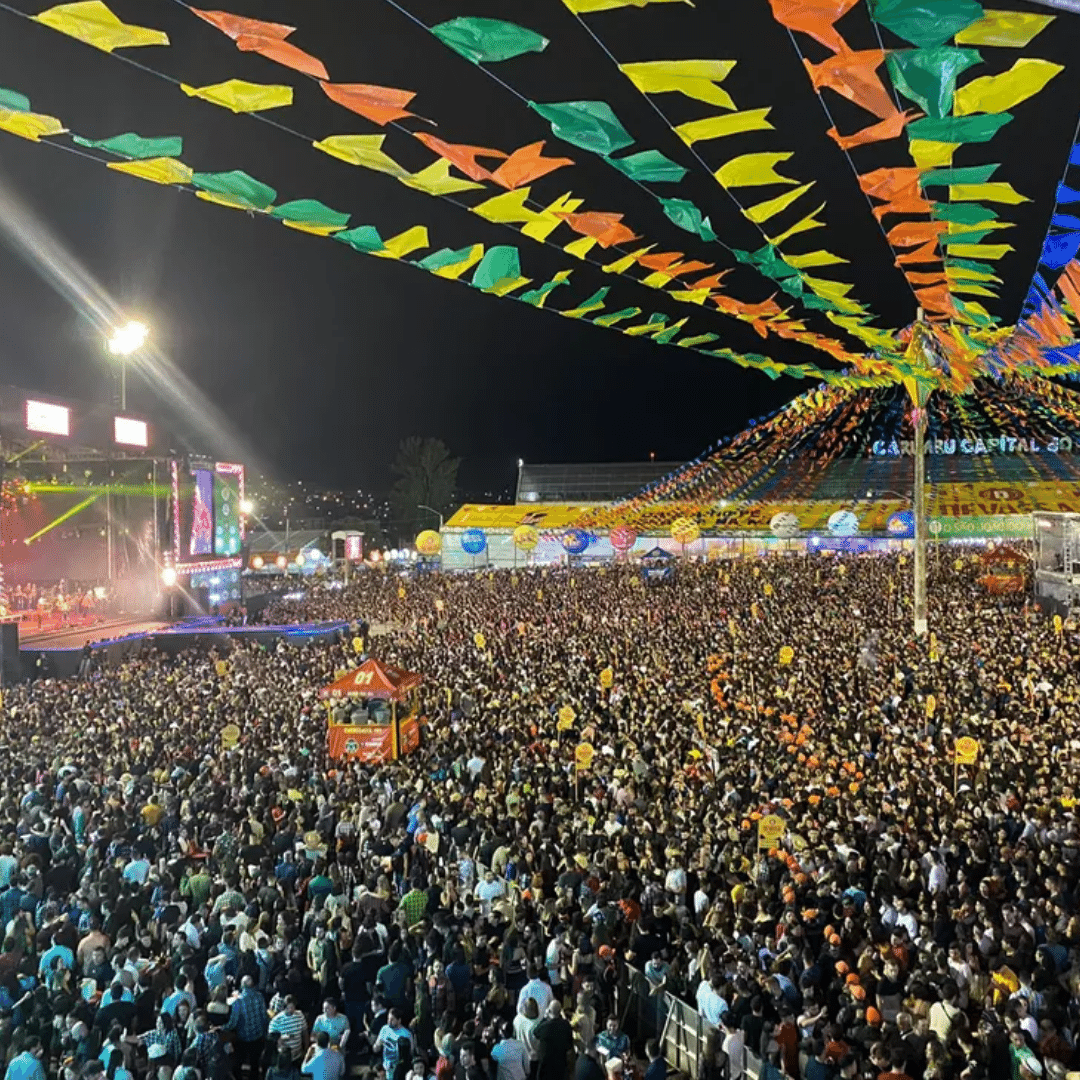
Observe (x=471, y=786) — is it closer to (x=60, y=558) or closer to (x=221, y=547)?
(x=221, y=547)

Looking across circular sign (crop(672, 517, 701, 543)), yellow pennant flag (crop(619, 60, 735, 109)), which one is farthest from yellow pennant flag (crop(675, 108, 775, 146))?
circular sign (crop(672, 517, 701, 543))

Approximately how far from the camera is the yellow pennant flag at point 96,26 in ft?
13.8

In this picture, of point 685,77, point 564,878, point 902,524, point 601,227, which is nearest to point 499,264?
point 601,227

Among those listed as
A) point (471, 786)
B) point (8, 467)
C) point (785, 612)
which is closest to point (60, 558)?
point (8, 467)

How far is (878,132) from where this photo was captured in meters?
5.14

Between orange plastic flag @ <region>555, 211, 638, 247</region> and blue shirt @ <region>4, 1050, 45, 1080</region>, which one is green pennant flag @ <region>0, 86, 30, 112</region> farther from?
blue shirt @ <region>4, 1050, 45, 1080</region>

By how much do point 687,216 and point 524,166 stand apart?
2.07m

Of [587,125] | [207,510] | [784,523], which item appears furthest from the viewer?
[784,523]

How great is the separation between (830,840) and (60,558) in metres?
30.1

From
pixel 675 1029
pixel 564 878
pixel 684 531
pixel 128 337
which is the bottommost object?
pixel 675 1029

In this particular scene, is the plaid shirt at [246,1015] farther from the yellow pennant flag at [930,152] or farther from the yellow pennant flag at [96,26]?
the yellow pennant flag at [930,152]

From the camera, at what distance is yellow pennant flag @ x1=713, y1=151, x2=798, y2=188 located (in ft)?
18.6

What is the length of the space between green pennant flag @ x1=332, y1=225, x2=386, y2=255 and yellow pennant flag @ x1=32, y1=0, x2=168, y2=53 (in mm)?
2926

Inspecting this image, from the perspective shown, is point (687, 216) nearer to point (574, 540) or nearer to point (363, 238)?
point (363, 238)
